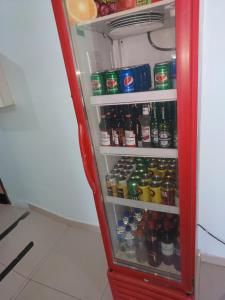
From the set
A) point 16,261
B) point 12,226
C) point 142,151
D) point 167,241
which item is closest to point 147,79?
point 142,151

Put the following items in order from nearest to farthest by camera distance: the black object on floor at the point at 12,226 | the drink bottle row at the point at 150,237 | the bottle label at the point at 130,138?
the bottle label at the point at 130,138
the drink bottle row at the point at 150,237
the black object on floor at the point at 12,226

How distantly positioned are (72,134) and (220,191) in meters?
1.12

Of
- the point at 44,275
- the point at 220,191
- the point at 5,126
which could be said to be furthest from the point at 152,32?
the point at 44,275

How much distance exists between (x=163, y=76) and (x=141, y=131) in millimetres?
276

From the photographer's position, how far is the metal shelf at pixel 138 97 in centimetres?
74

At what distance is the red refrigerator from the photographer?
72 centimetres

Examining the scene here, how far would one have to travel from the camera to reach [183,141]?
0.73m

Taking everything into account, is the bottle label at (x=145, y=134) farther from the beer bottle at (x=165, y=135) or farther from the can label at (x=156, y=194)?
the can label at (x=156, y=194)

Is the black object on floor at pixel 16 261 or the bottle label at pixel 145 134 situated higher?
the bottle label at pixel 145 134

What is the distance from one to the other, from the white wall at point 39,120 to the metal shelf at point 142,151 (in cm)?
65

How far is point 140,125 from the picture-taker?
0.99 metres

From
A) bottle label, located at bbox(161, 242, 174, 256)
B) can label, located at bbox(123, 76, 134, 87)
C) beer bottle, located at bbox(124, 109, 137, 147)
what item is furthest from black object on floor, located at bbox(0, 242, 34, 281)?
can label, located at bbox(123, 76, 134, 87)

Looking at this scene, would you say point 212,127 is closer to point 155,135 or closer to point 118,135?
point 155,135

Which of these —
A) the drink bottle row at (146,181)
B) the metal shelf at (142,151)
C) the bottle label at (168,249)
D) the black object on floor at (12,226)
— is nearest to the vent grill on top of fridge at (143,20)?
the metal shelf at (142,151)
